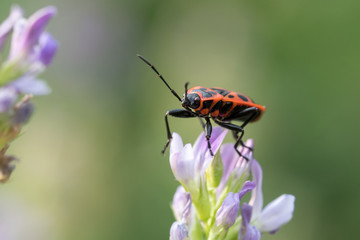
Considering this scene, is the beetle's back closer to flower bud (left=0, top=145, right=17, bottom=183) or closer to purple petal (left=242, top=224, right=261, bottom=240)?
purple petal (left=242, top=224, right=261, bottom=240)

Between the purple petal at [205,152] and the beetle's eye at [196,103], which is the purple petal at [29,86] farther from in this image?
the beetle's eye at [196,103]

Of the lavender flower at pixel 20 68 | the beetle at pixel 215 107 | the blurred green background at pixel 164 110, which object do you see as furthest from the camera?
the blurred green background at pixel 164 110

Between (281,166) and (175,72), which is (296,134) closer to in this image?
(281,166)

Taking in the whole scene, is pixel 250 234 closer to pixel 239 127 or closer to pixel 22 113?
pixel 239 127

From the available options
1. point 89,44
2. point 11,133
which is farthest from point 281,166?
point 11,133

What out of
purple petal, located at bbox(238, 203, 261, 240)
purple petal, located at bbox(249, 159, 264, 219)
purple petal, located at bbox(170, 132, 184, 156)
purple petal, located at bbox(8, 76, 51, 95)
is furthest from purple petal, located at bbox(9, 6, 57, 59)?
purple petal, located at bbox(249, 159, 264, 219)

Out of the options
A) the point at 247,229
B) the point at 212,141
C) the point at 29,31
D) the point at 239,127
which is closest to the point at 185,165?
the point at 212,141

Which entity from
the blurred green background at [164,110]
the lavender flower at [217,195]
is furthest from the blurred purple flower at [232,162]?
the blurred green background at [164,110]
